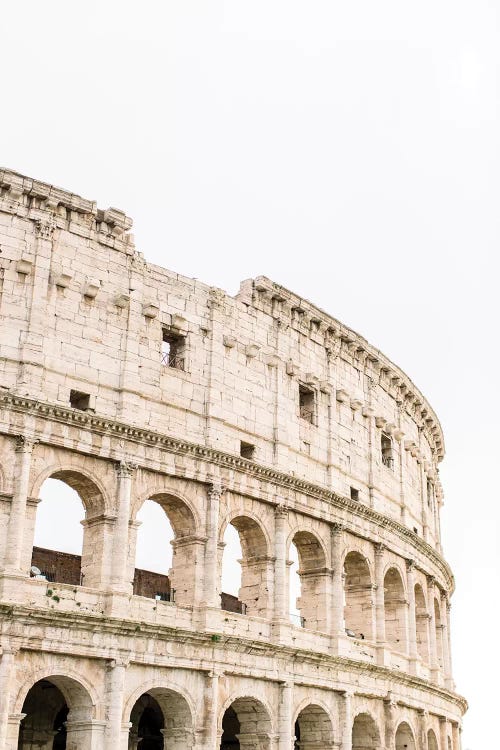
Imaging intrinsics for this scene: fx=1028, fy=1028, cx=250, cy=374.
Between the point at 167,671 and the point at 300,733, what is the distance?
20.7 feet

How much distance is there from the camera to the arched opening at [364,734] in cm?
2836

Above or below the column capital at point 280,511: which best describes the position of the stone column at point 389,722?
below

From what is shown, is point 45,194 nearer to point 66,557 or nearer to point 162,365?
point 162,365

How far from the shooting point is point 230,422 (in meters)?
26.2

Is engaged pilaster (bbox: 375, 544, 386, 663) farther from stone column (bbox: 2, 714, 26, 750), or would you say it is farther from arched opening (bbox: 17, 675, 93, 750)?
stone column (bbox: 2, 714, 26, 750)

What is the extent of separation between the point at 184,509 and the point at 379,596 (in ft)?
26.5

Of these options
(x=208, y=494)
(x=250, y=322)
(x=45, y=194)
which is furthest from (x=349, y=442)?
(x=45, y=194)

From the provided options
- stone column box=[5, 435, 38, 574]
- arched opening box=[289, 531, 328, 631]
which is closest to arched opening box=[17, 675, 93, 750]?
stone column box=[5, 435, 38, 574]

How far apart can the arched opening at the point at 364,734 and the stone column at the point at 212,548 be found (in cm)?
708

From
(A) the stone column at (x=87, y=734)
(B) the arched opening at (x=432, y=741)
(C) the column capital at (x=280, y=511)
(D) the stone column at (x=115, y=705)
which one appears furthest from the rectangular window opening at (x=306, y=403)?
(B) the arched opening at (x=432, y=741)

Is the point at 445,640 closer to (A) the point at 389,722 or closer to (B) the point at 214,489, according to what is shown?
(A) the point at 389,722

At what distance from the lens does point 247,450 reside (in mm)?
26688

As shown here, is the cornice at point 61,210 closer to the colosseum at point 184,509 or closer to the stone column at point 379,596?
the colosseum at point 184,509

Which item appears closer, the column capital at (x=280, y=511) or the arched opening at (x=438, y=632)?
the column capital at (x=280, y=511)
